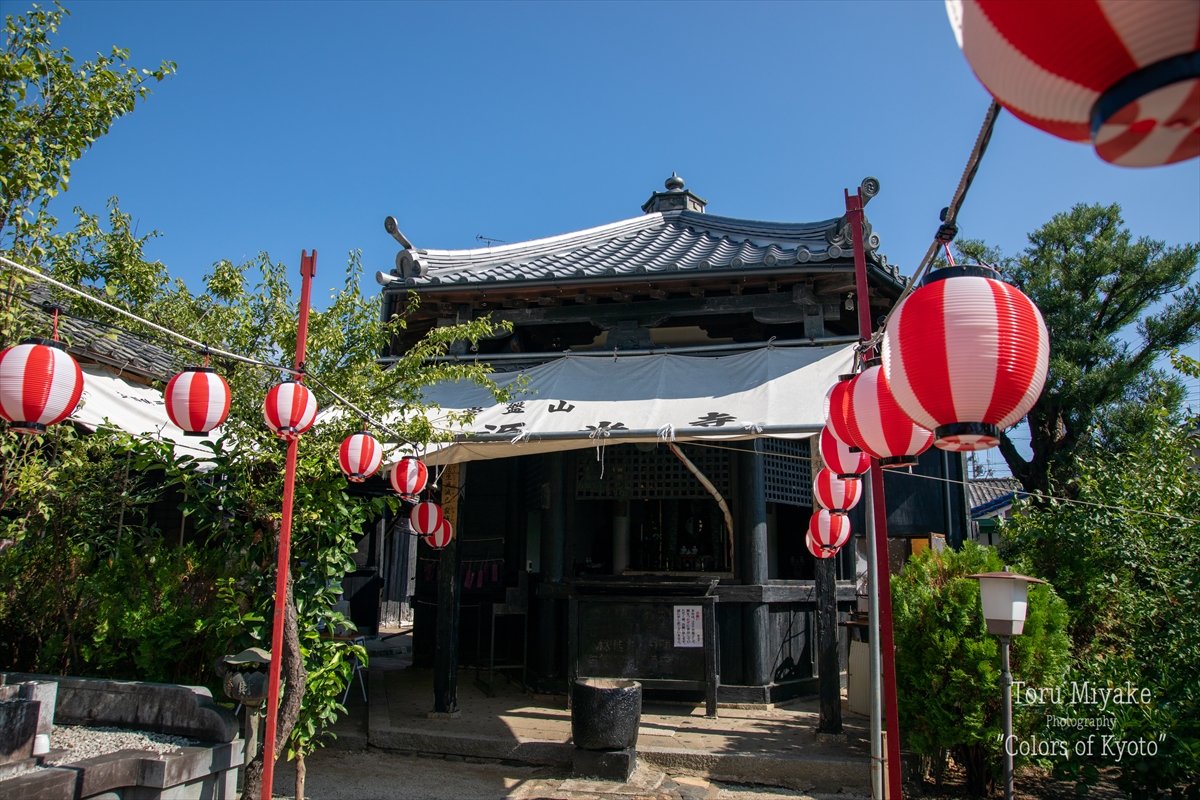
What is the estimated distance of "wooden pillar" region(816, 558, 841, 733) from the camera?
7.65 meters

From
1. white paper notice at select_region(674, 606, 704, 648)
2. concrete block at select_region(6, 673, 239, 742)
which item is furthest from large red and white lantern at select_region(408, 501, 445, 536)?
concrete block at select_region(6, 673, 239, 742)

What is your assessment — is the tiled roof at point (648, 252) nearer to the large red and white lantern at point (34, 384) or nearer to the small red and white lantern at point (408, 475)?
the small red and white lantern at point (408, 475)

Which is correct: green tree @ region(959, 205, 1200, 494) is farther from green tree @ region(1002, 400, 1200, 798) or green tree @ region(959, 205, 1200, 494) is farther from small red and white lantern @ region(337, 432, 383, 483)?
small red and white lantern @ region(337, 432, 383, 483)

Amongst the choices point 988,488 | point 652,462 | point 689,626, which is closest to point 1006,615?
point 689,626

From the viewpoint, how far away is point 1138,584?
24.3 feet

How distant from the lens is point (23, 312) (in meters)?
6.13

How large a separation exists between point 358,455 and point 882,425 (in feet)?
14.8

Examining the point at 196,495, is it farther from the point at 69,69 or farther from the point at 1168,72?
the point at 1168,72

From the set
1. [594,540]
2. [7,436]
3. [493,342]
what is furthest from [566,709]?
[7,436]

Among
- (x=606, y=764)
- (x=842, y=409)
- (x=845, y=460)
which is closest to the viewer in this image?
(x=842, y=409)

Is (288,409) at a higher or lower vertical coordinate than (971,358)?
higher

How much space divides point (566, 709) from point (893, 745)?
551cm

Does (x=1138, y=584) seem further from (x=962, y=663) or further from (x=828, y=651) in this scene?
(x=828, y=651)

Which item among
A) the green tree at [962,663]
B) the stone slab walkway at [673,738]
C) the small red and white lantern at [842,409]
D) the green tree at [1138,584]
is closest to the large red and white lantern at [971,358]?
the small red and white lantern at [842,409]
